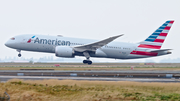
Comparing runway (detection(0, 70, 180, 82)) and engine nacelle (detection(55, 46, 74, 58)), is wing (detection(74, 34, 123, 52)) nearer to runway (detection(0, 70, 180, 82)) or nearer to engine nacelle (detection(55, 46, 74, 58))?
engine nacelle (detection(55, 46, 74, 58))

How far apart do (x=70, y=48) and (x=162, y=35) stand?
17588 mm

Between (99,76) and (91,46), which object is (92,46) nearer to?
(91,46)

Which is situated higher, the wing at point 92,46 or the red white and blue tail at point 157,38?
the red white and blue tail at point 157,38

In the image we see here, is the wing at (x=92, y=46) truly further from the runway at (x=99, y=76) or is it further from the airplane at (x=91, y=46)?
the runway at (x=99, y=76)

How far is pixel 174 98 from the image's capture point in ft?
52.0

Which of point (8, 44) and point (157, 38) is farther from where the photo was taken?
point (157, 38)

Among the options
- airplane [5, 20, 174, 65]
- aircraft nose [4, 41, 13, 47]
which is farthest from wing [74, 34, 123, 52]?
aircraft nose [4, 41, 13, 47]

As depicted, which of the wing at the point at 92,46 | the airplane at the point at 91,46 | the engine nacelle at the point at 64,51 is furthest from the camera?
the wing at the point at 92,46

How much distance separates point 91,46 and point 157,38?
12707 millimetres

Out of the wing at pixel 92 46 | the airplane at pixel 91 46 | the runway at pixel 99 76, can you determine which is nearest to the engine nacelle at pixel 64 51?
the airplane at pixel 91 46

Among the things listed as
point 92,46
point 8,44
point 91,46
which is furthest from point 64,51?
point 8,44

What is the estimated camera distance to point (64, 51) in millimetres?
42969

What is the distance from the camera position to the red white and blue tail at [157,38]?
154 feet

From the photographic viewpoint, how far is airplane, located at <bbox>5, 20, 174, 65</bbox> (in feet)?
144
